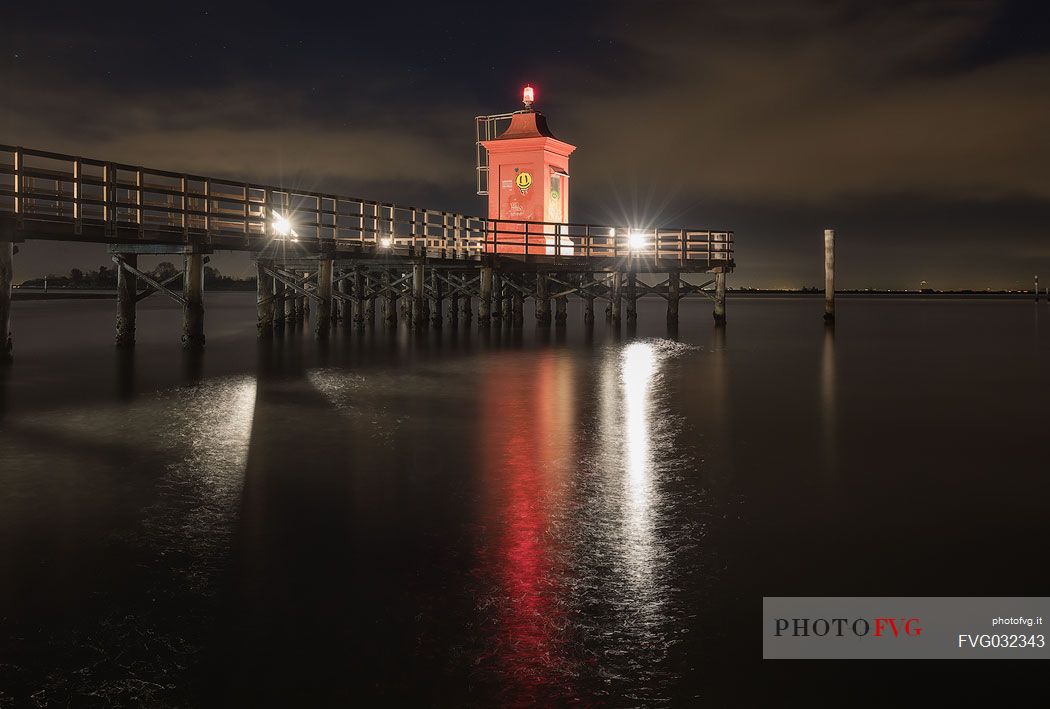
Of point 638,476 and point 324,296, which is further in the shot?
point 324,296

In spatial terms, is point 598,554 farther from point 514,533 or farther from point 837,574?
point 837,574

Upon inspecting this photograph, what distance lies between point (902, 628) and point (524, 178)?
2994cm

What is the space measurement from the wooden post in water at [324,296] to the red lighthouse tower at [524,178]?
8.02 m

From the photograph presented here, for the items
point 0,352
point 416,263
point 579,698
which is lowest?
point 579,698

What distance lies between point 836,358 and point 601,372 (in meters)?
8.32

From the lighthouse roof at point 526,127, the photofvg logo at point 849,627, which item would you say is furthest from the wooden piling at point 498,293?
the photofvg logo at point 849,627

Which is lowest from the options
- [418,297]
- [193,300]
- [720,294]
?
[193,300]

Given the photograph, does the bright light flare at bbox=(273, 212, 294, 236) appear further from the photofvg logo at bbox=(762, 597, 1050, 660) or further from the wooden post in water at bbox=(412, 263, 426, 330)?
the photofvg logo at bbox=(762, 597, 1050, 660)

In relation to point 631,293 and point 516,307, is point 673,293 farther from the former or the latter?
point 516,307

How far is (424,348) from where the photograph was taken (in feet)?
78.4

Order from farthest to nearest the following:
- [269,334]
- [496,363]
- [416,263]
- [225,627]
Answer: [416,263] → [269,334] → [496,363] → [225,627]

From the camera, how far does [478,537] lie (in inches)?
240

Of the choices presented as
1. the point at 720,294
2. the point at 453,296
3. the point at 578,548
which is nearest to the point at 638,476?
the point at 578,548

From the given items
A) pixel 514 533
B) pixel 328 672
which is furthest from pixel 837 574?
pixel 328 672
